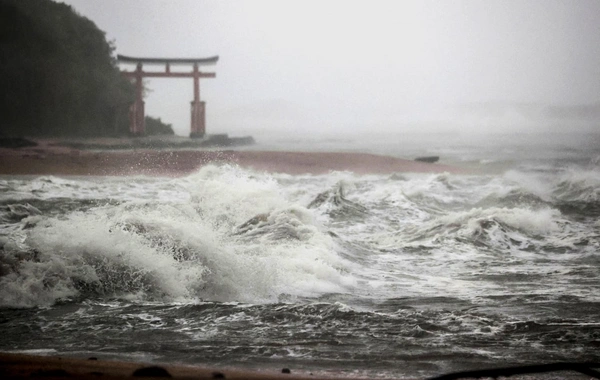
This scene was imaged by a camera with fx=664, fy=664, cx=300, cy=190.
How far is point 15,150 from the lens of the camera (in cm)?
425

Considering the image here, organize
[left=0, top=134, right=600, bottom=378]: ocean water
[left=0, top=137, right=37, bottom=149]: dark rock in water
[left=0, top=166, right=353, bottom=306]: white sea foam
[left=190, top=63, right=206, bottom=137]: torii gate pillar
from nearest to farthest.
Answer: [left=0, top=134, right=600, bottom=378]: ocean water
[left=0, top=166, right=353, bottom=306]: white sea foam
[left=0, top=137, right=37, bottom=149]: dark rock in water
[left=190, top=63, right=206, bottom=137]: torii gate pillar

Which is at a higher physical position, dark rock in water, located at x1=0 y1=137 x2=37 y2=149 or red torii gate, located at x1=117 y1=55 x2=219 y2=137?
red torii gate, located at x1=117 y1=55 x2=219 y2=137

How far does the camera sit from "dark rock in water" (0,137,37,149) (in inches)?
164

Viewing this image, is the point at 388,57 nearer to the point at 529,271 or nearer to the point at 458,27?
the point at 458,27

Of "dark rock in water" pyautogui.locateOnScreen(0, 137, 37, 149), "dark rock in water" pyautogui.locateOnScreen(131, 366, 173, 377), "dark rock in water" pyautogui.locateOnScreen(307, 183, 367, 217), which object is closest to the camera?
"dark rock in water" pyautogui.locateOnScreen(131, 366, 173, 377)

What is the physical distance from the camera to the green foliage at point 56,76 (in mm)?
4191

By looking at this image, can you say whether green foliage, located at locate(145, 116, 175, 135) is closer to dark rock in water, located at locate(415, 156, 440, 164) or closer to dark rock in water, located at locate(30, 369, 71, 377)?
dark rock in water, located at locate(415, 156, 440, 164)

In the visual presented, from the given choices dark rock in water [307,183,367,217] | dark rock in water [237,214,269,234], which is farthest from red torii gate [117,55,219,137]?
dark rock in water [307,183,367,217]

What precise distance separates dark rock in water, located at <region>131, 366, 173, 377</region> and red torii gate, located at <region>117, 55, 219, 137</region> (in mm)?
3910

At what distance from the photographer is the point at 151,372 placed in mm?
921

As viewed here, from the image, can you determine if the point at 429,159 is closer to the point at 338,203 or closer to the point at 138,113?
the point at 338,203

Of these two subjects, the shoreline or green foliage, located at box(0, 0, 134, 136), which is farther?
the shoreline

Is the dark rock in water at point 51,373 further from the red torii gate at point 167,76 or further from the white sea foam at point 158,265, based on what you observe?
the red torii gate at point 167,76

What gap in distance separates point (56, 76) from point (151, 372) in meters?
4.00
